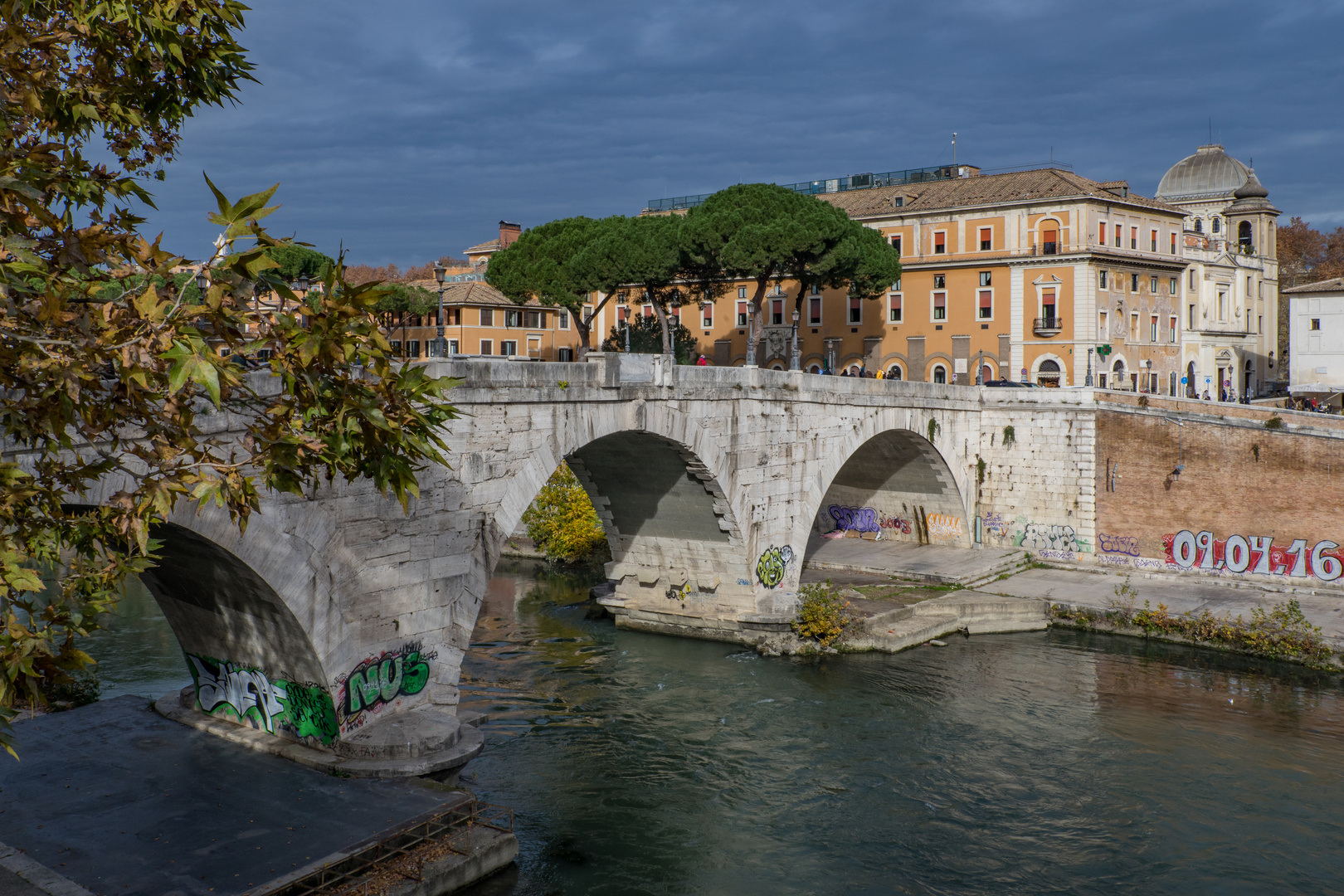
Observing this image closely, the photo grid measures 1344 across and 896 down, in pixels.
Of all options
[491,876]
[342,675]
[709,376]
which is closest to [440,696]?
[342,675]

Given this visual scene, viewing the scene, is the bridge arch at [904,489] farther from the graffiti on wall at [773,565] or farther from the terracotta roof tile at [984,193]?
the terracotta roof tile at [984,193]

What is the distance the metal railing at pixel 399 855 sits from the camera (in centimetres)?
1195

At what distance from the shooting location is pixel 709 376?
80.0ft

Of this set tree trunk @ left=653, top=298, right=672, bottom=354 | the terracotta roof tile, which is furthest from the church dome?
tree trunk @ left=653, top=298, right=672, bottom=354

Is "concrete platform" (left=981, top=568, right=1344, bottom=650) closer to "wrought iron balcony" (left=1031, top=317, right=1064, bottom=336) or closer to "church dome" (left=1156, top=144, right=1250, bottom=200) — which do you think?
"wrought iron balcony" (left=1031, top=317, right=1064, bottom=336)

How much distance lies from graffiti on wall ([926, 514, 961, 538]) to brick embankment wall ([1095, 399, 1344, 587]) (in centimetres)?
439

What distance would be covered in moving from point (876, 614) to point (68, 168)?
70.8 ft

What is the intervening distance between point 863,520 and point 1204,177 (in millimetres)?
47054

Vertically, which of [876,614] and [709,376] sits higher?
[709,376]

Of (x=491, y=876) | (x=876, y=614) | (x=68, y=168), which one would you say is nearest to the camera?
(x=68, y=168)

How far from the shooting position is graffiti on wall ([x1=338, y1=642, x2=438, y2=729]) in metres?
15.7

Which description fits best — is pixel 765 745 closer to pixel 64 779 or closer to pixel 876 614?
pixel 876 614

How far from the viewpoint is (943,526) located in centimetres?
3609

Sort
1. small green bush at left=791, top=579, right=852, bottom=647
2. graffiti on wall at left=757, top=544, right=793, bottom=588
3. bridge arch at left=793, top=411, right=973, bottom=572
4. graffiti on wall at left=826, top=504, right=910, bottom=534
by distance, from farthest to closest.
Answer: graffiti on wall at left=826, top=504, right=910, bottom=534 → bridge arch at left=793, top=411, right=973, bottom=572 → graffiti on wall at left=757, top=544, right=793, bottom=588 → small green bush at left=791, top=579, right=852, bottom=647
